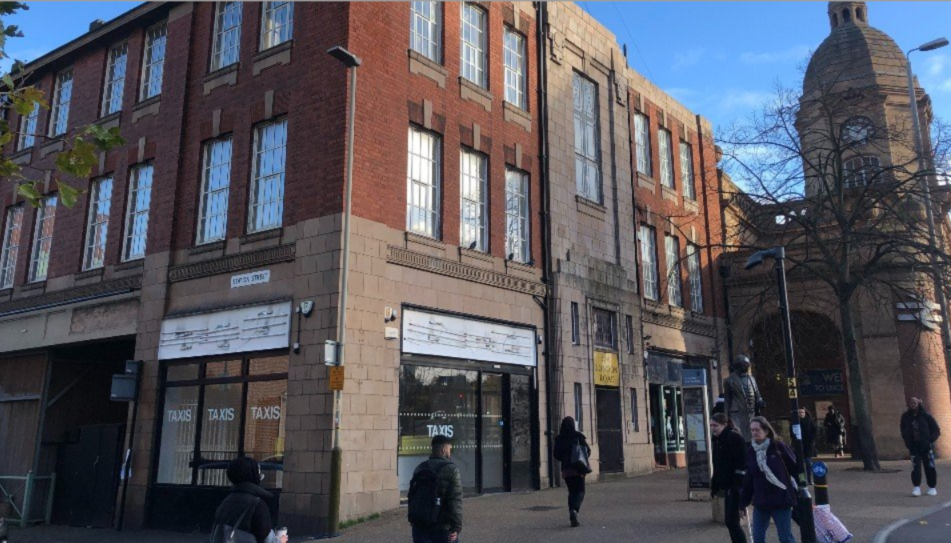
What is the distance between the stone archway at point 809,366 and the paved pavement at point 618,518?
1136cm

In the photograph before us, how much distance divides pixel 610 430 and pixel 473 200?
7.64 metres

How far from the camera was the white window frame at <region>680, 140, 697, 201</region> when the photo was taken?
1110 inches

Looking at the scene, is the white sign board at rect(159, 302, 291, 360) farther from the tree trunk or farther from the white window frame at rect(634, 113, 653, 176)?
the tree trunk

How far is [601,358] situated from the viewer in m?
20.4

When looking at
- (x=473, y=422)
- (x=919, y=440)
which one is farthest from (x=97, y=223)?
(x=919, y=440)

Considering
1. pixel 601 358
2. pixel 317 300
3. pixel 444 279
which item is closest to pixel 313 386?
pixel 317 300

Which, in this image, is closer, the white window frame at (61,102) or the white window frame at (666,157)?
the white window frame at (61,102)

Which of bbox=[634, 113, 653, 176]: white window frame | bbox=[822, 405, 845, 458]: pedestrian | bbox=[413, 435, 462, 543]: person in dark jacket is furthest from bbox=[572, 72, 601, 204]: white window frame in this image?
bbox=[413, 435, 462, 543]: person in dark jacket

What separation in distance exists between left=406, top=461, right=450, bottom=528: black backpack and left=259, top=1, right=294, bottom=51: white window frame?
11.6 meters

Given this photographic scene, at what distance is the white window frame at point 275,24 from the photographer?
16.2 m

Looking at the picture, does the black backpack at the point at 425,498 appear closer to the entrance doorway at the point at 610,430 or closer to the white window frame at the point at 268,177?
the white window frame at the point at 268,177

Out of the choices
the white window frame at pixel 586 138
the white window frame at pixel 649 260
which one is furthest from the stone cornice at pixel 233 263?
the white window frame at pixel 649 260

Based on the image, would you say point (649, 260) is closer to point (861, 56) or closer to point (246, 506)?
point (861, 56)

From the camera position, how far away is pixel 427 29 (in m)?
17.2
